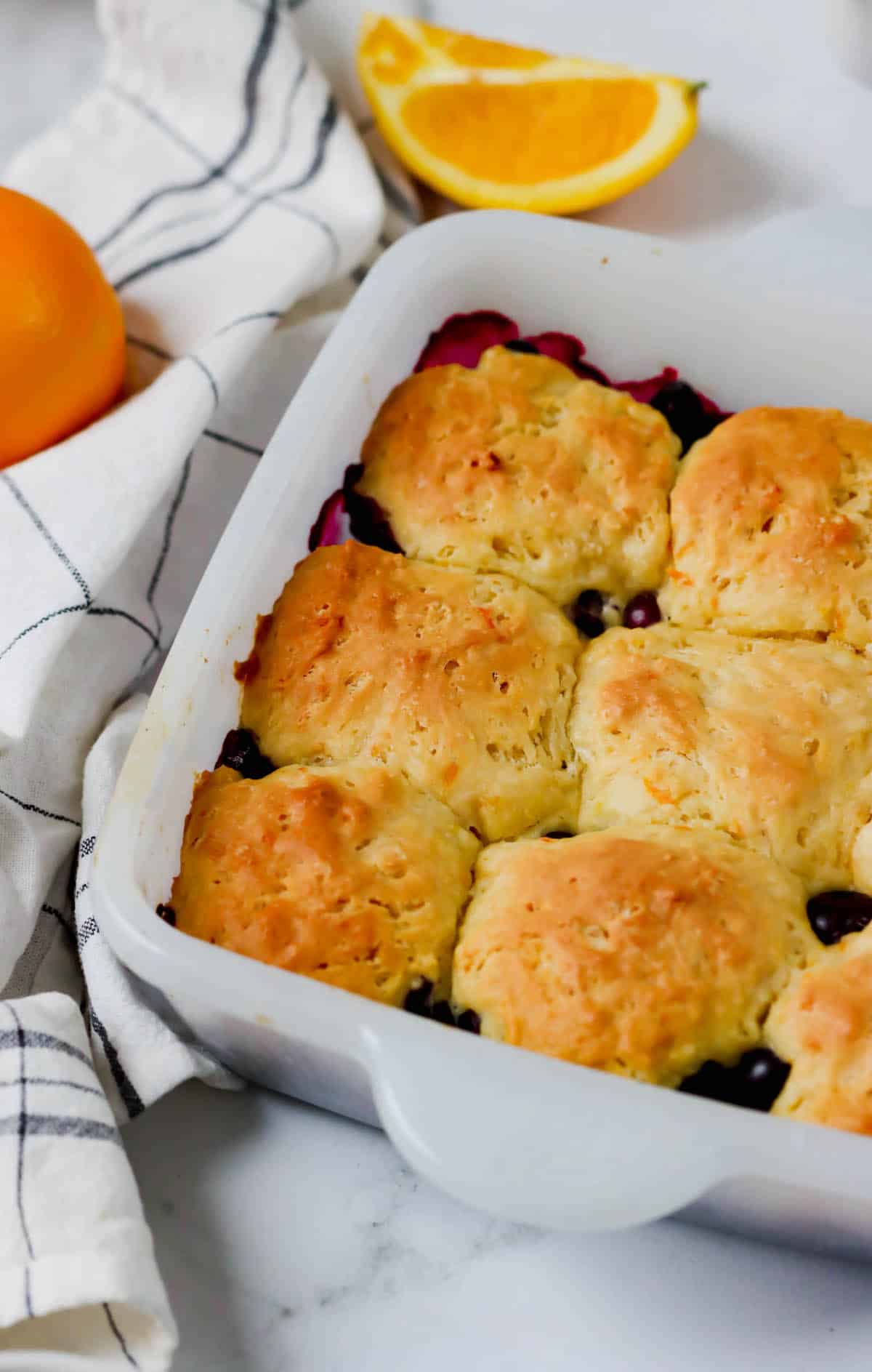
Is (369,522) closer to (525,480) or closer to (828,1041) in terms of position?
(525,480)

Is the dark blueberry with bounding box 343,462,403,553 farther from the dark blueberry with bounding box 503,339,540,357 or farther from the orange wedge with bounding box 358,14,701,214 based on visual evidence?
the orange wedge with bounding box 358,14,701,214

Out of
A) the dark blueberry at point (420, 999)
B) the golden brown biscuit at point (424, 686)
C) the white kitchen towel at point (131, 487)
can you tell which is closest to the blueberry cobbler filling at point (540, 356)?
the golden brown biscuit at point (424, 686)

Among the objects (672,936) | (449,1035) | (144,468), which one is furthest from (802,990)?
(144,468)

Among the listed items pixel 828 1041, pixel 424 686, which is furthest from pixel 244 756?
pixel 828 1041

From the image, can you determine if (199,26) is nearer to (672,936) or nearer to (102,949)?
(102,949)

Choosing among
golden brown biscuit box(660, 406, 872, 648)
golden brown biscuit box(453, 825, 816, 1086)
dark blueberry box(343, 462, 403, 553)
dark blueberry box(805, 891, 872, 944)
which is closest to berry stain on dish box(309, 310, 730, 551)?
dark blueberry box(343, 462, 403, 553)

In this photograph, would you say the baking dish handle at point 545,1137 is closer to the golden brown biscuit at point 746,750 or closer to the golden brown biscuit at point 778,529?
the golden brown biscuit at point 746,750
